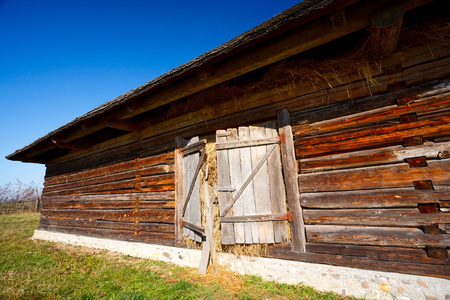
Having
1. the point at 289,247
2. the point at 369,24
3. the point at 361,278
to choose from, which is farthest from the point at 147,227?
the point at 369,24

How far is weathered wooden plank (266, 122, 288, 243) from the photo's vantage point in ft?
11.0

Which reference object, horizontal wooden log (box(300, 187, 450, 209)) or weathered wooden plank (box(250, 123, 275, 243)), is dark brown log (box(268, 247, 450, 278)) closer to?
weathered wooden plank (box(250, 123, 275, 243))

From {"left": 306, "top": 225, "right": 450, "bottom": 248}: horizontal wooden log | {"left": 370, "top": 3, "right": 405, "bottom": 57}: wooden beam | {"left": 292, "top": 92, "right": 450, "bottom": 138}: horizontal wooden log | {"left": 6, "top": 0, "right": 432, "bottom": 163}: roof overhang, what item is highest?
{"left": 6, "top": 0, "right": 432, "bottom": 163}: roof overhang

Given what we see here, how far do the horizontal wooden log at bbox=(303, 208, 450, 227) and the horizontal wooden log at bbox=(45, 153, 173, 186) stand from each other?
3.20m

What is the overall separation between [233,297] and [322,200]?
5.91 ft

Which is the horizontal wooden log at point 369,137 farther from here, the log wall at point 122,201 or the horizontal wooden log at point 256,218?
the log wall at point 122,201

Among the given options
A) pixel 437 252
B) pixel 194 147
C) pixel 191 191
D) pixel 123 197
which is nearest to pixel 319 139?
pixel 437 252

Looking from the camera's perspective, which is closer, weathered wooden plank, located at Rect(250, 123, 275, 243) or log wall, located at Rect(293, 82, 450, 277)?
log wall, located at Rect(293, 82, 450, 277)

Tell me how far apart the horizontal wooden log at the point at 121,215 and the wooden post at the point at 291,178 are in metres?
2.60

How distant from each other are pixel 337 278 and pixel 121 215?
16.4 ft

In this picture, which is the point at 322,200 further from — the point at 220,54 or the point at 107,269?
the point at 107,269

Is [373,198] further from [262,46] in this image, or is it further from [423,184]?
[262,46]

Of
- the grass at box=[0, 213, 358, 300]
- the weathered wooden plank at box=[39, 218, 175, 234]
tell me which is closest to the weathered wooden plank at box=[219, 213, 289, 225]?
the grass at box=[0, 213, 358, 300]

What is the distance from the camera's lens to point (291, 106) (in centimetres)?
362
